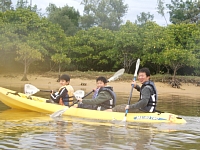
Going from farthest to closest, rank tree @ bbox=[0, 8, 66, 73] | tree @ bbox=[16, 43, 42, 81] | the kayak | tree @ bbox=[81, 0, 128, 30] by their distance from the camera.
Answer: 1. tree @ bbox=[81, 0, 128, 30]
2. tree @ bbox=[0, 8, 66, 73]
3. tree @ bbox=[16, 43, 42, 81]
4. the kayak

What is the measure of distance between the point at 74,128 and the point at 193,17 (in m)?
34.4

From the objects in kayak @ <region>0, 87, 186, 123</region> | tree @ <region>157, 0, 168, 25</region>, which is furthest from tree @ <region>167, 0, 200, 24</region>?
kayak @ <region>0, 87, 186, 123</region>

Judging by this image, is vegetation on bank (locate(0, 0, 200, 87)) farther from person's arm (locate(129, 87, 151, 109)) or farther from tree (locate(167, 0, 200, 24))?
person's arm (locate(129, 87, 151, 109))

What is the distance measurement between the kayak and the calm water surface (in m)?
0.24

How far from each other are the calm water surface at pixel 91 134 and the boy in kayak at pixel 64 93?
3.31 ft

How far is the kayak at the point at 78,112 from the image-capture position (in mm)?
9242

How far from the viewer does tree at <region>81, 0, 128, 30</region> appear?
174ft

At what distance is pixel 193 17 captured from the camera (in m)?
40.4

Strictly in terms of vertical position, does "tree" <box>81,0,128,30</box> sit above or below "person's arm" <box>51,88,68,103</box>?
above

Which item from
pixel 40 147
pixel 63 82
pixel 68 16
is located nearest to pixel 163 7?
pixel 68 16

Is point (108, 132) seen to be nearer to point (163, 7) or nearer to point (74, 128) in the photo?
point (74, 128)

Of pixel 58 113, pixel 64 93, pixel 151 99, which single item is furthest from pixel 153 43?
pixel 151 99

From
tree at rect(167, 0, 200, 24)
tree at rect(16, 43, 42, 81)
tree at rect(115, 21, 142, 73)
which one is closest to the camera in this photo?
tree at rect(16, 43, 42, 81)

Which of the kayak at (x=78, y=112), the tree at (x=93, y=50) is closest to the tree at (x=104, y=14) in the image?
the tree at (x=93, y=50)
